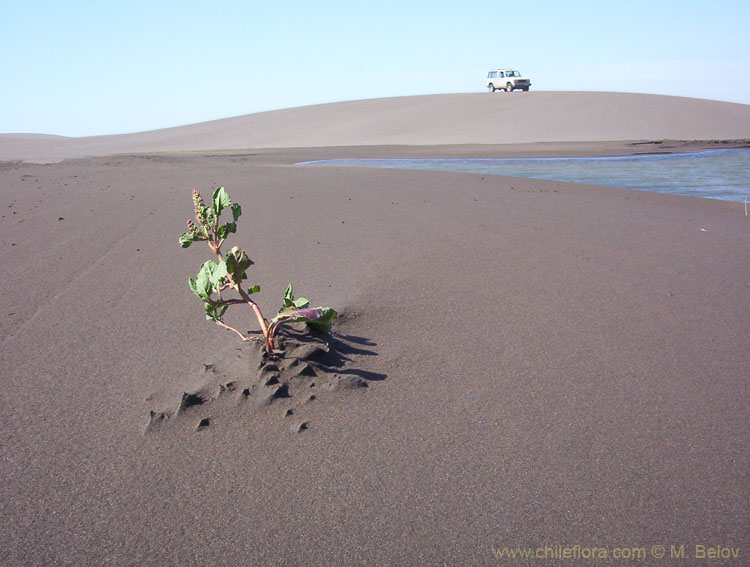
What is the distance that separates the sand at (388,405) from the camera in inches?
61.5

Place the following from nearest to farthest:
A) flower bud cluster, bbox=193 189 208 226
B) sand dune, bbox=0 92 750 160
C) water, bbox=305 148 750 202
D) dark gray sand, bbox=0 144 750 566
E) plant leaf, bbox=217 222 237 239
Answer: dark gray sand, bbox=0 144 750 566, flower bud cluster, bbox=193 189 208 226, plant leaf, bbox=217 222 237 239, water, bbox=305 148 750 202, sand dune, bbox=0 92 750 160

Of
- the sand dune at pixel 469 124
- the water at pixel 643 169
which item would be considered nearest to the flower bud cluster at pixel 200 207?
the water at pixel 643 169

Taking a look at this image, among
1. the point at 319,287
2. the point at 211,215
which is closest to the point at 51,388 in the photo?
the point at 211,215

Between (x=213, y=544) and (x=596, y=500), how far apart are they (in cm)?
102

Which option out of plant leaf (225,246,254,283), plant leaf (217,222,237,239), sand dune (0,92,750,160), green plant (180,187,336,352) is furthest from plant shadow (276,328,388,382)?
sand dune (0,92,750,160)

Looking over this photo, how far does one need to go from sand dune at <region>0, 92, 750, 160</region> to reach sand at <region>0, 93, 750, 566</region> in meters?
18.0

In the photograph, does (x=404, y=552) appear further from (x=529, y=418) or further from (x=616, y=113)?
(x=616, y=113)

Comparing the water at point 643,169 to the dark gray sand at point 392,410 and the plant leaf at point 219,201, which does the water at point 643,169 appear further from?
the plant leaf at point 219,201

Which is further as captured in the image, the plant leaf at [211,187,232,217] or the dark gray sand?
the plant leaf at [211,187,232,217]

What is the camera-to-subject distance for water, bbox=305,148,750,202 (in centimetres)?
862

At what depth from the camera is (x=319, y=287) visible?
128 inches

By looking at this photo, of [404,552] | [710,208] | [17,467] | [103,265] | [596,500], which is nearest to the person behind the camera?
[404,552]

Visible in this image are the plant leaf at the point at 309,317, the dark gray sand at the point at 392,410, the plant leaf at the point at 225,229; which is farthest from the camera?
the plant leaf at the point at 309,317

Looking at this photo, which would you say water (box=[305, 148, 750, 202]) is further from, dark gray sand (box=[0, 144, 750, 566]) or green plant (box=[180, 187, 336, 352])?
green plant (box=[180, 187, 336, 352])
